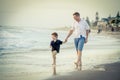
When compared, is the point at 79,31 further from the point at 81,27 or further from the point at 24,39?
the point at 24,39

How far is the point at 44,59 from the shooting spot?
13.1 ft

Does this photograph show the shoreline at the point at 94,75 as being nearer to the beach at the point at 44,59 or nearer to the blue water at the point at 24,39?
the beach at the point at 44,59

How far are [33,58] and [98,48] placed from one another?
1159 mm

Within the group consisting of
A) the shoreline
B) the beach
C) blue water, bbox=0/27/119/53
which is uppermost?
blue water, bbox=0/27/119/53

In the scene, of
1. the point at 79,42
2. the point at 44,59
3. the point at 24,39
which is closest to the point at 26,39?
the point at 24,39

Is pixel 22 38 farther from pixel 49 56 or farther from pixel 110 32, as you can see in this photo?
pixel 110 32

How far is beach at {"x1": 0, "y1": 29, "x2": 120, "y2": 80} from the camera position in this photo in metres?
3.71

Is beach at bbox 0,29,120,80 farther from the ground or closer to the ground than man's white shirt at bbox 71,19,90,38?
closer to the ground

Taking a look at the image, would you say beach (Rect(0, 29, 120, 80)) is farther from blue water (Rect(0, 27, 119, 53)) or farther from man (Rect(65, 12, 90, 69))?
man (Rect(65, 12, 90, 69))

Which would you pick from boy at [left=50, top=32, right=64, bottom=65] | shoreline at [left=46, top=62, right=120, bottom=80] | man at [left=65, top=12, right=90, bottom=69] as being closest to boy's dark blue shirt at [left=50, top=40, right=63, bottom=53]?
boy at [left=50, top=32, right=64, bottom=65]

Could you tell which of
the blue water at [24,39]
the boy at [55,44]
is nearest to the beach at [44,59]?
the blue water at [24,39]

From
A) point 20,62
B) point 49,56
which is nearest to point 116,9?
point 49,56

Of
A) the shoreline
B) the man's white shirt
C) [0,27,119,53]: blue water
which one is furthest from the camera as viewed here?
[0,27,119,53]: blue water

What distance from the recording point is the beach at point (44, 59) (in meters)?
3.71
